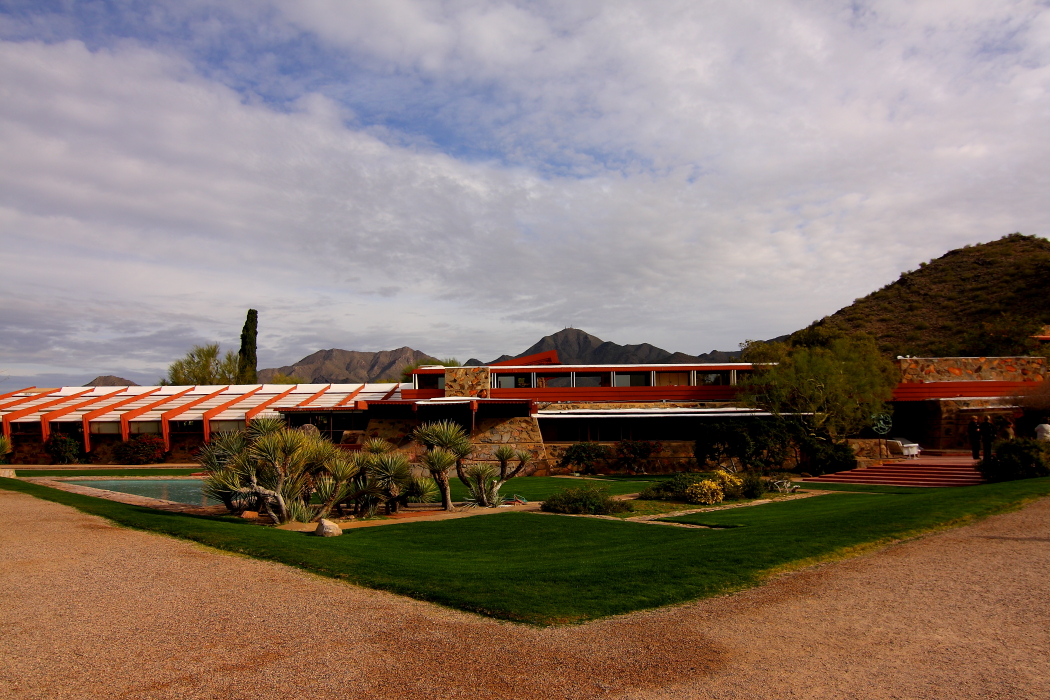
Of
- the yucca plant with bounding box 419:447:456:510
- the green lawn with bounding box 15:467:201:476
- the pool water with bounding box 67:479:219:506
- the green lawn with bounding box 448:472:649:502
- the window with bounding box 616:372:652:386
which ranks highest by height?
the window with bounding box 616:372:652:386

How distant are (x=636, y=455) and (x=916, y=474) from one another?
1050cm

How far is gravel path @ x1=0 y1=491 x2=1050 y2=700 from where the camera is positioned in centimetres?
487

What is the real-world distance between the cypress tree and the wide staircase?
43.4m

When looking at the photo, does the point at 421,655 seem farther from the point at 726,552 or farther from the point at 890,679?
the point at 726,552

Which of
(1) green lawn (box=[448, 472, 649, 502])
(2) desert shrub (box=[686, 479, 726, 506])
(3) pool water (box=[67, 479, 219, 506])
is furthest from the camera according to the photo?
(1) green lawn (box=[448, 472, 649, 502])

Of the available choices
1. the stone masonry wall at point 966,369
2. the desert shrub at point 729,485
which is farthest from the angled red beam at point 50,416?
the stone masonry wall at point 966,369

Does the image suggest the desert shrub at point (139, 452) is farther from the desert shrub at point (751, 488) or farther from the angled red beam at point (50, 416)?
the desert shrub at point (751, 488)

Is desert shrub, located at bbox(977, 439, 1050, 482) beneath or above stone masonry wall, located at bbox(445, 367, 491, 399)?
beneath

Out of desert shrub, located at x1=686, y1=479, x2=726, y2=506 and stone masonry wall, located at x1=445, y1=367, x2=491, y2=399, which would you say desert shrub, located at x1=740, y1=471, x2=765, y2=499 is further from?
stone masonry wall, located at x1=445, y1=367, x2=491, y2=399

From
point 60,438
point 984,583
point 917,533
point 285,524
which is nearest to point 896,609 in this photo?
point 984,583

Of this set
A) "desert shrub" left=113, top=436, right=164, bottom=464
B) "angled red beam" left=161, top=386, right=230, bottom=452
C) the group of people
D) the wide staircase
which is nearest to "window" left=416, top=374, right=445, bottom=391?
"angled red beam" left=161, top=386, right=230, bottom=452

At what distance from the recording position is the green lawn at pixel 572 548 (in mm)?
Answer: 7332

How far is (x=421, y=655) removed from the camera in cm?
552

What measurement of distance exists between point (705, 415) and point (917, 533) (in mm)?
19605
